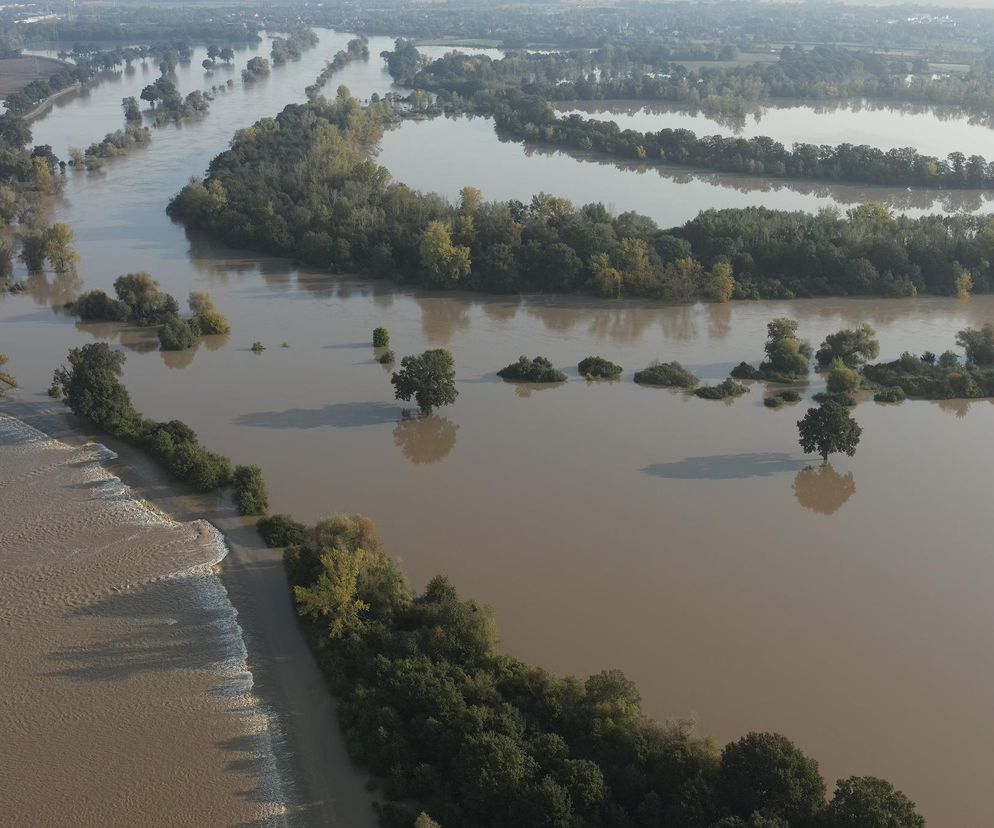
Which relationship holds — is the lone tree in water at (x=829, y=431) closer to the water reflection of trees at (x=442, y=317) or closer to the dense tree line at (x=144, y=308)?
the water reflection of trees at (x=442, y=317)

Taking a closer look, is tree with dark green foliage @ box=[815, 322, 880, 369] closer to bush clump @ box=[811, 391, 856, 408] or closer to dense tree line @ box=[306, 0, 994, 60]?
bush clump @ box=[811, 391, 856, 408]

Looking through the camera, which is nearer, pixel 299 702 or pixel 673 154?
pixel 299 702

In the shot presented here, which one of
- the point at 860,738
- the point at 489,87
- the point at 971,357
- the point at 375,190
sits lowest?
the point at 860,738

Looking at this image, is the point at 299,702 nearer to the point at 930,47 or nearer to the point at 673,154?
Result: the point at 673,154

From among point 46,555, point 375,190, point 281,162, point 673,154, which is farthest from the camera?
point 673,154

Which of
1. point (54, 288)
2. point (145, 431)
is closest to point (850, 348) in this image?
point (145, 431)

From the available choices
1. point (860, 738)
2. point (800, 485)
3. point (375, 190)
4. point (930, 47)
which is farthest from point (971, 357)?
point (930, 47)
